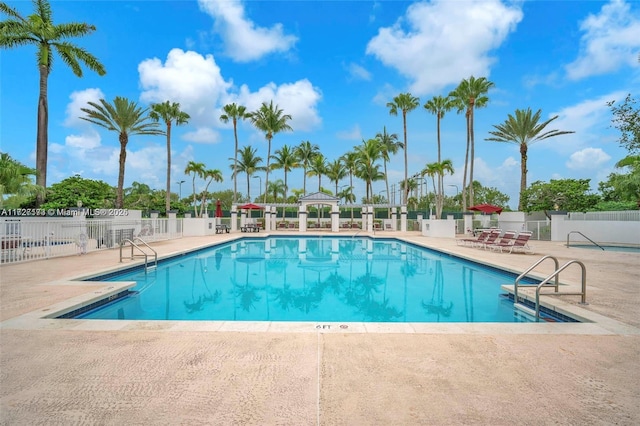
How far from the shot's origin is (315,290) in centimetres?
852

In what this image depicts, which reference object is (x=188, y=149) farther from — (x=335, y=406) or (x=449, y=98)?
(x=335, y=406)

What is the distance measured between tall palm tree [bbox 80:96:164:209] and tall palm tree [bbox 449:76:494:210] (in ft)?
87.0

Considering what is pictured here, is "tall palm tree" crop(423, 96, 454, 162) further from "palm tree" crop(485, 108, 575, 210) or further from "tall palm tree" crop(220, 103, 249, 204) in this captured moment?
"tall palm tree" crop(220, 103, 249, 204)

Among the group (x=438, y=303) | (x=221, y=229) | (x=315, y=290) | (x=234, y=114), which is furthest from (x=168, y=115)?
(x=438, y=303)

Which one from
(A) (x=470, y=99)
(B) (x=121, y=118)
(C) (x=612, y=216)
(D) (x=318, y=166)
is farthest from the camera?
(D) (x=318, y=166)

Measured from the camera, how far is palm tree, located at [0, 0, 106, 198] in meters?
18.1

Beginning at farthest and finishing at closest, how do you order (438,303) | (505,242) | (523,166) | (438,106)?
(438,106) < (523,166) < (505,242) < (438,303)

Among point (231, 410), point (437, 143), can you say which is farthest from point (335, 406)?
point (437, 143)

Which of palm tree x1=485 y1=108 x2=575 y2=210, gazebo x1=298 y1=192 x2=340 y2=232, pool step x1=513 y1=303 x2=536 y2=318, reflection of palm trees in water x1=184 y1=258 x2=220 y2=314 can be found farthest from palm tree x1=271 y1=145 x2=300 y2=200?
pool step x1=513 y1=303 x2=536 y2=318

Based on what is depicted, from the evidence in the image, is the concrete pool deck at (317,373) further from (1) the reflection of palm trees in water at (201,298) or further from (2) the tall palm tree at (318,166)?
(2) the tall palm tree at (318,166)

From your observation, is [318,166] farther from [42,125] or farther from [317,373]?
[317,373]

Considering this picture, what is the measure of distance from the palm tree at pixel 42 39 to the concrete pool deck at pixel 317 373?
1884 cm

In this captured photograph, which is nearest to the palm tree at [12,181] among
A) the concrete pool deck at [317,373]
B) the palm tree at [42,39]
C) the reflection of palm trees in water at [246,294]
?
the palm tree at [42,39]

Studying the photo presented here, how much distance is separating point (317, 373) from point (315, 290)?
5490 millimetres
